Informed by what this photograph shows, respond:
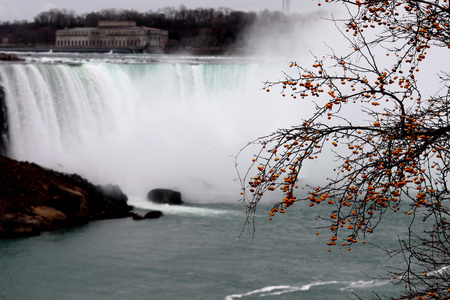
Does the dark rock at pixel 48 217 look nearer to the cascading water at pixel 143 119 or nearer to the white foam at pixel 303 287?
the cascading water at pixel 143 119

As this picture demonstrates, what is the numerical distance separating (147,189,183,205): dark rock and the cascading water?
0.76m

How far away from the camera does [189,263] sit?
13.7 metres

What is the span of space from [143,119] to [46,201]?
10.3 m

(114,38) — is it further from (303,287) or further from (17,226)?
(303,287)

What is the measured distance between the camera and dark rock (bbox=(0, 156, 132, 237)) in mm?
16281

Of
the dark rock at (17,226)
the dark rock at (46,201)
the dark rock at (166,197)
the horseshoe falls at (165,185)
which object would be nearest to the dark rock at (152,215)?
the horseshoe falls at (165,185)

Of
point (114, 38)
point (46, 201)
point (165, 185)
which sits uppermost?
point (114, 38)

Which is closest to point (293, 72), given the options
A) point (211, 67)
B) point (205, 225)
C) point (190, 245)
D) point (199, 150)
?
point (211, 67)

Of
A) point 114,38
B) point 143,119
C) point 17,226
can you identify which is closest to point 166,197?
point 17,226

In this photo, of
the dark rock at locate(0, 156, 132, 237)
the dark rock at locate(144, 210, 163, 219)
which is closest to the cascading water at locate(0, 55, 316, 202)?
the dark rock at locate(0, 156, 132, 237)

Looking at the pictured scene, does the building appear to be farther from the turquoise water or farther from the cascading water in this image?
the turquoise water

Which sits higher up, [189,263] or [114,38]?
[114,38]

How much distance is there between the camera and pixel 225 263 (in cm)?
1367

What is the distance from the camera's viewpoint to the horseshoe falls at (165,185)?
1256 centimetres
